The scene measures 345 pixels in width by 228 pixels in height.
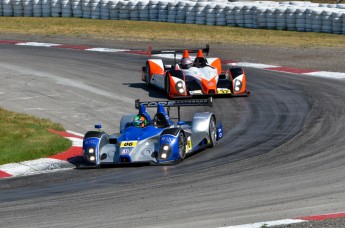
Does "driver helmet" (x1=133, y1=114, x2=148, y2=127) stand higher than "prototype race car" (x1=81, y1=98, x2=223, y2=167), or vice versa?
"driver helmet" (x1=133, y1=114, x2=148, y2=127)

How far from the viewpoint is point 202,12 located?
4275 cm

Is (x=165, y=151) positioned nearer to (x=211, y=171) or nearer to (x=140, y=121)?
(x=140, y=121)

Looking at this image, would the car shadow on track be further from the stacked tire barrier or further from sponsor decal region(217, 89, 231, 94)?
the stacked tire barrier

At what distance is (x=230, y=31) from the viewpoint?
40906mm

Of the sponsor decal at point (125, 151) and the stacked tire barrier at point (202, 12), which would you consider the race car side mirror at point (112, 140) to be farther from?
the stacked tire barrier at point (202, 12)

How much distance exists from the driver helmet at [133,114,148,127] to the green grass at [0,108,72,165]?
2.08m

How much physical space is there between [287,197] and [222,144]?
5798 millimetres

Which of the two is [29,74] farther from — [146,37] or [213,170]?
[213,170]

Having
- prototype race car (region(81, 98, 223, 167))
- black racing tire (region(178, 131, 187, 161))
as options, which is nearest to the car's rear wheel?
prototype race car (region(81, 98, 223, 167))

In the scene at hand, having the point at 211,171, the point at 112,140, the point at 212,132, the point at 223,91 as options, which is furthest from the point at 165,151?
the point at 223,91

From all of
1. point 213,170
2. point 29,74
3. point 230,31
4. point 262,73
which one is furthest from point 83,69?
point 213,170

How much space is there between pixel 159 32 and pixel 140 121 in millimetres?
23422

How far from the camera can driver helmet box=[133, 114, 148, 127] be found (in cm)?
1844

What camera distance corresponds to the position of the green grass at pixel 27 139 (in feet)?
63.2
